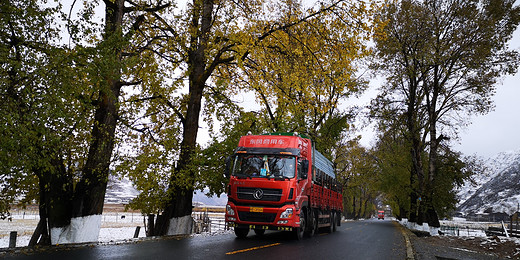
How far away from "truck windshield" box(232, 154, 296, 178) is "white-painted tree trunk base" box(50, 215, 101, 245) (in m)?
4.86

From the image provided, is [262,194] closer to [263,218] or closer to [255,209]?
[255,209]

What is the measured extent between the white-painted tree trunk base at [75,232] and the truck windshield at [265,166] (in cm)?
486

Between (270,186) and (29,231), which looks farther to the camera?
(29,231)

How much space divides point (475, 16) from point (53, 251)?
2612 cm

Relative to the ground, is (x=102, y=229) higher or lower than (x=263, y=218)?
lower

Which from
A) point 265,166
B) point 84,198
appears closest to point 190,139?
point 265,166

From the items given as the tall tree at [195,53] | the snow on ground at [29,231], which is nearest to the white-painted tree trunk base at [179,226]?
the tall tree at [195,53]

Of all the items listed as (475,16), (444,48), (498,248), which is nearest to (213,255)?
(498,248)

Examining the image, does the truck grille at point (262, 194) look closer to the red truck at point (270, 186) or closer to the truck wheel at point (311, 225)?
the red truck at point (270, 186)

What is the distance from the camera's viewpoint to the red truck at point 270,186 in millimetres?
12562

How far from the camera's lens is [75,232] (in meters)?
11.8

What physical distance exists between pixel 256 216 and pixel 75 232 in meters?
5.57

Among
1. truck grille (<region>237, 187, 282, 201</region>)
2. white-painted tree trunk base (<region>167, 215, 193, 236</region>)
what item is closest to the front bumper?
truck grille (<region>237, 187, 282, 201</region>)

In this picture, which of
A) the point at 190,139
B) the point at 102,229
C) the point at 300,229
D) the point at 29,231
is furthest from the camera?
the point at 102,229
